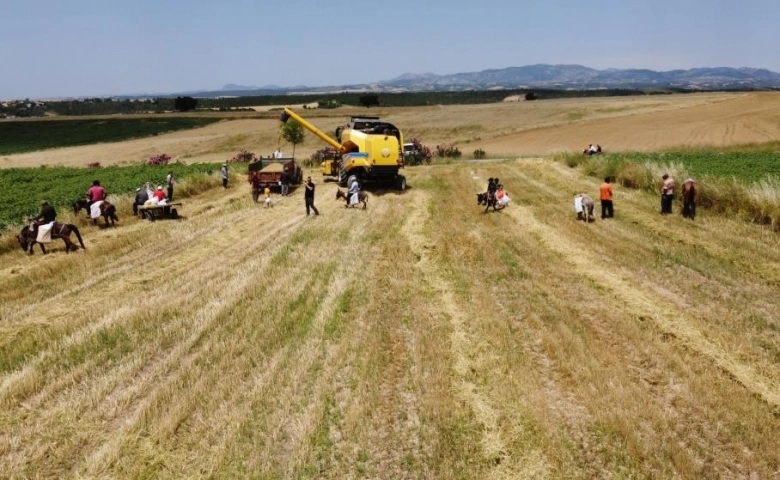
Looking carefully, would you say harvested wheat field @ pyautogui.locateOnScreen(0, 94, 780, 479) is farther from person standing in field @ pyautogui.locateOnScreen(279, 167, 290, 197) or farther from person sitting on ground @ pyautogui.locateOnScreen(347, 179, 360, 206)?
person standing in field @ pyautogui.locateOnScreen(279, 167, 290, 197)

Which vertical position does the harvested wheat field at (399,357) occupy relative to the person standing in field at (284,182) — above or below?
below

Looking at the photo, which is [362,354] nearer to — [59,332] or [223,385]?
[223,385]

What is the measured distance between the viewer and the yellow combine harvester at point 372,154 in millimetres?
22812

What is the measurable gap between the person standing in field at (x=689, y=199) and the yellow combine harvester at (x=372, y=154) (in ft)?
36.4

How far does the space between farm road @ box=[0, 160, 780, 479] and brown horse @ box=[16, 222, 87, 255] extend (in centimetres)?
48

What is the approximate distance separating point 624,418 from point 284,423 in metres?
4.37

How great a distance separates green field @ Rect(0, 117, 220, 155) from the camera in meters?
78.8

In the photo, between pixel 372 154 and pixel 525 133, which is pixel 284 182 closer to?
pixel 372 154

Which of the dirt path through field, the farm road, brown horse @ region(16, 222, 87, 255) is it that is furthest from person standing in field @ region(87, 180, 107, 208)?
the dirt path through field

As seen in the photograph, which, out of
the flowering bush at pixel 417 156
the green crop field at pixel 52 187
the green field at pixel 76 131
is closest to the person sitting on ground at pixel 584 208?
the green crop field at pixel 52 187

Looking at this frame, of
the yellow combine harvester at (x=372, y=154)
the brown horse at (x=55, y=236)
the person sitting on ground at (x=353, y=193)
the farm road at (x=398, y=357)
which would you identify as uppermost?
the yellow combine harvester at (x=372, y=154)

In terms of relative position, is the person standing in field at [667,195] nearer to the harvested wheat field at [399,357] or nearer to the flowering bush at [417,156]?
the harvested wheat field at [399,357]

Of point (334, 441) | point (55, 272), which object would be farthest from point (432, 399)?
point (55, 272)

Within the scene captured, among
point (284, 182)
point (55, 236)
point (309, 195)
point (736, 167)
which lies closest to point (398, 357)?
point (309, 195)
